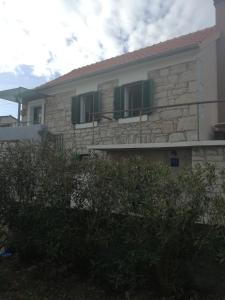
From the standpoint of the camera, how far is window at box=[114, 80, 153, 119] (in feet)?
37.4

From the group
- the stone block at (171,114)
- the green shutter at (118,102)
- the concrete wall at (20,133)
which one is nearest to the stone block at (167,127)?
the stone block at (171,114)

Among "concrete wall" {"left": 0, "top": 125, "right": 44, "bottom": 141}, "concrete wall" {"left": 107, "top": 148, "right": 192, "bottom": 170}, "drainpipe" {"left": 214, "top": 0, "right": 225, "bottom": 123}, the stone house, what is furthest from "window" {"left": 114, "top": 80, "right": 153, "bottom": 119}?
"concrete wall" {"left": 0, "top": 125, "right": 44, "bottom": 141}

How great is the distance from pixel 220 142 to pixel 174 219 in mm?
4214

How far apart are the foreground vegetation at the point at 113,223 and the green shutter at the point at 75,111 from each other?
23.5 feet

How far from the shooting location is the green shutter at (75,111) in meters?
13.5

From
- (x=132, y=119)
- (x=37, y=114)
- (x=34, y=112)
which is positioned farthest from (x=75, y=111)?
(x=34, y=112)

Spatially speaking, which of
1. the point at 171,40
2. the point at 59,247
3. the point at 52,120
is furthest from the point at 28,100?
the point at 59,247

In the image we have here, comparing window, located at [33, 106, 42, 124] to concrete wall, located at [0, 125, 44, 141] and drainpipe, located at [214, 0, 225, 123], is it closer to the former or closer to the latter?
concrete wall, located at [0, 125, 44, 141]

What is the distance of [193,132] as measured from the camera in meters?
10.2

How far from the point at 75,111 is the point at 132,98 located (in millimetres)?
2721

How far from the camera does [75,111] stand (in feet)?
44.6

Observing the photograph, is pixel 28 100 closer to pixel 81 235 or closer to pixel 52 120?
pixel 52 120

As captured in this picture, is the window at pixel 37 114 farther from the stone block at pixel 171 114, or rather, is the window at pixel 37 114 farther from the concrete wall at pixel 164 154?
the stone block at pixel 171 114

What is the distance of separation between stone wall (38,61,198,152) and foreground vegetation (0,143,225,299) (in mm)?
3423
